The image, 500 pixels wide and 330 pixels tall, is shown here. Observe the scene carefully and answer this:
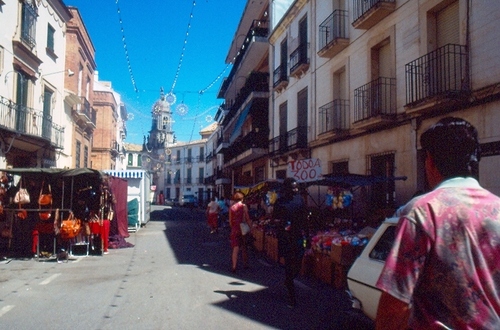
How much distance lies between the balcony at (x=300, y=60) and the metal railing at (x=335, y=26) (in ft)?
7.16

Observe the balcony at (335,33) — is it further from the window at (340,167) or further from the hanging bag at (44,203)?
the hanging bag at (44,203)

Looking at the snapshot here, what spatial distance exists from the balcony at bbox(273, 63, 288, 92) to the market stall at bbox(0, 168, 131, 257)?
11345 millimetres

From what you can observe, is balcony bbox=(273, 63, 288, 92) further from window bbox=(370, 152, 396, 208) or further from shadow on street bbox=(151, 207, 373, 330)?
shadow on street bbox=(151, 207, 373, 330)

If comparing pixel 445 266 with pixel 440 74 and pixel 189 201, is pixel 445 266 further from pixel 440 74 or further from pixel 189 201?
pixel 189 201

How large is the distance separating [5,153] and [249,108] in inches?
533

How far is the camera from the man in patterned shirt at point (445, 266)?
5.60 feet

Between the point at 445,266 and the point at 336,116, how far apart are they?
14.4 m

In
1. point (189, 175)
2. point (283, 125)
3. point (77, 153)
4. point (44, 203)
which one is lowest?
point (44, 203)

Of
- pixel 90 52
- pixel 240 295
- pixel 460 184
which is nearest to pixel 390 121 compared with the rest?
pixel 240 295

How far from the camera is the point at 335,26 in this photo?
15891mm

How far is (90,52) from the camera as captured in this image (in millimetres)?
30188

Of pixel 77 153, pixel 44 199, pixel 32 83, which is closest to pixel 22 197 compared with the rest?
pixel 44 199

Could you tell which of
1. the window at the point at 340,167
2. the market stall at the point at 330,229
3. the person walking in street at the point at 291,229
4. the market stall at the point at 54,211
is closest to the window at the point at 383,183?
the market stall at the point at 330,229

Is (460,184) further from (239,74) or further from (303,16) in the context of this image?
(239,74)
